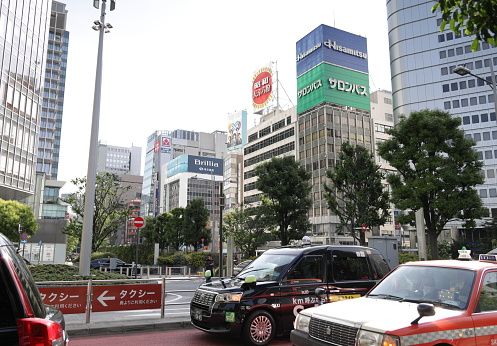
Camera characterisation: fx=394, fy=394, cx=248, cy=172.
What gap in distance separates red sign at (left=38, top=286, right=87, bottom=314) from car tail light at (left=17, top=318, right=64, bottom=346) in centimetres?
658

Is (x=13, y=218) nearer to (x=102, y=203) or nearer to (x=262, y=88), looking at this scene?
(x=102, y=203)

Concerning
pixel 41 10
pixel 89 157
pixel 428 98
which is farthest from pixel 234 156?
pixel 89 157

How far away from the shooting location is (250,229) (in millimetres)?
38125

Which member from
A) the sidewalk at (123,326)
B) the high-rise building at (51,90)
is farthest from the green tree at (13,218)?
the high-rise building at (51,90)

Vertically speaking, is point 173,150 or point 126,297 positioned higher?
point 173,150

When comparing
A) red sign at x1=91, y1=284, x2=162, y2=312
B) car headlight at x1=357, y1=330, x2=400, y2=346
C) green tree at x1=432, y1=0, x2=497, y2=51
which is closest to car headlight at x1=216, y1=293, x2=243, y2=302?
red sign at x1=91, y1=284, x2=162, y2=312

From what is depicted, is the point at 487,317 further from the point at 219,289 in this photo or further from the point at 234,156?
the point at 234,156

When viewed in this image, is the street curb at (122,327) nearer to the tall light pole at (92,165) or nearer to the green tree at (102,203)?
the tall light pole at (92,165)

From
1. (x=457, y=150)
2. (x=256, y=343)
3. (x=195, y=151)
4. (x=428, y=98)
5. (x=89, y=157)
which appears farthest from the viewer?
(x=195, y=151)

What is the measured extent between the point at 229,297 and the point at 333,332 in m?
2.96

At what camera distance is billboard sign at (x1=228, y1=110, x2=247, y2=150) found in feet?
357

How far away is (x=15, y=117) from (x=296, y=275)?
1807 inches

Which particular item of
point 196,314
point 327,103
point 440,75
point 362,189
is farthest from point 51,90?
point 196,314

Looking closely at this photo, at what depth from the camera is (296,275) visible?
7.71 meters
